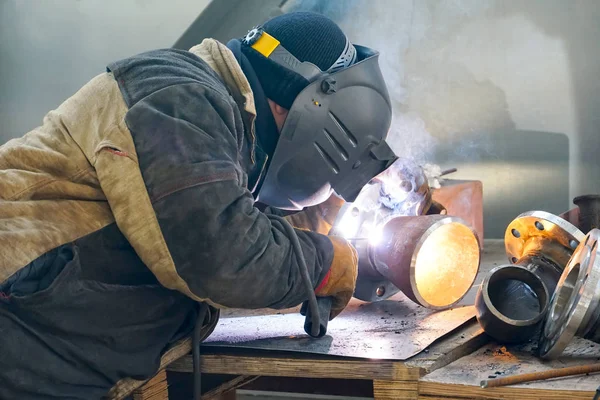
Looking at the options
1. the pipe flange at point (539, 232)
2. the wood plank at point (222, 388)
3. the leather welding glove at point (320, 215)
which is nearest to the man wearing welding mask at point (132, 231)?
the wood plank at point (222, 388)

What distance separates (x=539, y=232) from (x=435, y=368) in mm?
725

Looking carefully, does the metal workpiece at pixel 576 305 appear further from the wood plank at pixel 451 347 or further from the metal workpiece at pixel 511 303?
the wood plank at pixel 451 347

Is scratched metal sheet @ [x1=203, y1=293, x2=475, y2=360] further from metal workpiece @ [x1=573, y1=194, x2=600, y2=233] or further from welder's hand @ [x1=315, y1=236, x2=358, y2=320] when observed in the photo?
metal workpiece @ [x1=573, y1=194, x2=600, y2=233]

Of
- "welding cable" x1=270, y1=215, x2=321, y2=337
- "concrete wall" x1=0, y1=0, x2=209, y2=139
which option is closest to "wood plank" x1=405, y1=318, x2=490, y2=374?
Answer: "welding cable" x1=270, y1=215, x2=321, y2=337

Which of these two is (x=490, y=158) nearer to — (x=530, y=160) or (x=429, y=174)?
(x=530, y=160)

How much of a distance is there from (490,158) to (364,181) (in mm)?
1804

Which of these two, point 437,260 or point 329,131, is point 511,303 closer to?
point 437,260

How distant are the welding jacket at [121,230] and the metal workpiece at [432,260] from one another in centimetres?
57

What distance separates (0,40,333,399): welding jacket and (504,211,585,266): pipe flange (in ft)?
2.88

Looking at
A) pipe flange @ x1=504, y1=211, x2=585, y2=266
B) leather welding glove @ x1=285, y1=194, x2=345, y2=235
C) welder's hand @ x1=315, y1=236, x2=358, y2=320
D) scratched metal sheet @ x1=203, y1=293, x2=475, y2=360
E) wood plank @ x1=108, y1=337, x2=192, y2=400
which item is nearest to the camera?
wood plank @ x1=108, y1=337, x2=192, y2=400

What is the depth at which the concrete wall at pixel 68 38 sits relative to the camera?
3658mm

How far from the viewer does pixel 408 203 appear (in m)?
2.70

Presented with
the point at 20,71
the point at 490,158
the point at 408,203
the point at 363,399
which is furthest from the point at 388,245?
the point at 20,71

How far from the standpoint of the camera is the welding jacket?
5.16 ft
